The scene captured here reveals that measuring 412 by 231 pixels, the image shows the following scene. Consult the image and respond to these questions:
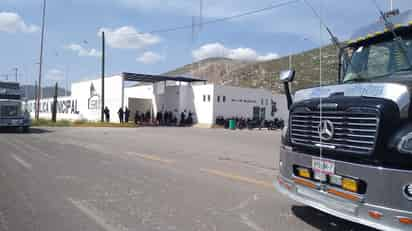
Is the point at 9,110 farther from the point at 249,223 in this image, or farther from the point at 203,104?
the point at 249,223

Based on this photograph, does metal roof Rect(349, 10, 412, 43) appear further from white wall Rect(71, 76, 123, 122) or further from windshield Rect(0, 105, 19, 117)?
white wall Rect(71, 76, 123, 122)

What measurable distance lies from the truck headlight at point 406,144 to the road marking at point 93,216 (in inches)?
132

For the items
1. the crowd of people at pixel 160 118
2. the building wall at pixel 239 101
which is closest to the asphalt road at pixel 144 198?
the building wall at pixel 239 101

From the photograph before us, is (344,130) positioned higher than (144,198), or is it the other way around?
(344,130)

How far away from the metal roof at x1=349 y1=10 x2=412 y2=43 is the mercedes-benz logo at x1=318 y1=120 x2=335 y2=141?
1.93 meters

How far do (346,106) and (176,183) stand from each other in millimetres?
4420

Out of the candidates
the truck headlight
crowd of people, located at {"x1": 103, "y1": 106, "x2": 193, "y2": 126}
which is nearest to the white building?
crowd of people, located at {"x1": 103, "y1": 106, "x2": 193, "y2": 126}

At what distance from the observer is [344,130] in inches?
164

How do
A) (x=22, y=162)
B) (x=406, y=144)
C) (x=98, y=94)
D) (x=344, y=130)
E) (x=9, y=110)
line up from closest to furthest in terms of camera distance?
(x=406, y=144)
(x=344, y=130)
(x=22, y=162)
(x=9, y=110)
(x=98, y=94)

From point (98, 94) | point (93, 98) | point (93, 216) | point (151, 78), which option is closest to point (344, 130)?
point (93, 216)

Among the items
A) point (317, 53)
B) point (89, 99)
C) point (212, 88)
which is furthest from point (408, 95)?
point (89, 99)

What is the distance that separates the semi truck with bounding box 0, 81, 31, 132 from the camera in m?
24.0

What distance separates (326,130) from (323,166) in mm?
417

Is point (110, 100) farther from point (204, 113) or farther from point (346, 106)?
point (346, 106)
